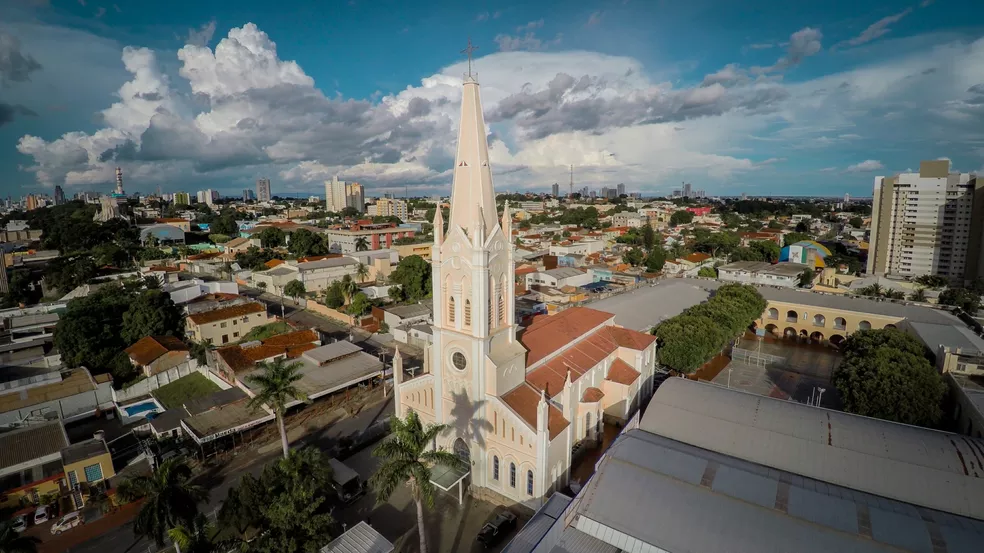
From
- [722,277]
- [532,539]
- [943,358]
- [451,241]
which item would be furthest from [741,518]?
[722,277]

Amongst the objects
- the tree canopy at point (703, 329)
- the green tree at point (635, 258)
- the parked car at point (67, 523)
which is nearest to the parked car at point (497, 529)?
the parked car at point (67, 523)

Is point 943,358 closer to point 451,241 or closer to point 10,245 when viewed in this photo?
point 451,241

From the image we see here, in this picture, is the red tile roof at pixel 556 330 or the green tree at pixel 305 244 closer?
the red tile roof at pixel 556 330

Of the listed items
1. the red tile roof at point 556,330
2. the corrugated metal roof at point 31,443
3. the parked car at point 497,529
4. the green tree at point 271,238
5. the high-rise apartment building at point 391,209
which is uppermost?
the high-rise apartment building at point 391,209

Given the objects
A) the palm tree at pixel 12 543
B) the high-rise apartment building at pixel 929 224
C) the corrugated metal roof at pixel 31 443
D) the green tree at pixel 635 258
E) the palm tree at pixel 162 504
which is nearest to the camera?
the palm tree at pixel 12 543

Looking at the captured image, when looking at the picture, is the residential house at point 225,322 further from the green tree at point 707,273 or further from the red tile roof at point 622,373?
the green tree at point 707,273

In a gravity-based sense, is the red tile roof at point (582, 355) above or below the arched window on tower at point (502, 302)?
below

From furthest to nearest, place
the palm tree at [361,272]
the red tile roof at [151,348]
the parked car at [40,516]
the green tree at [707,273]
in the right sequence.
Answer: the green tree at [707,273] → the palm tree at [361,272] → the red tile roof at [151,348] → the parked car at [40,516]
